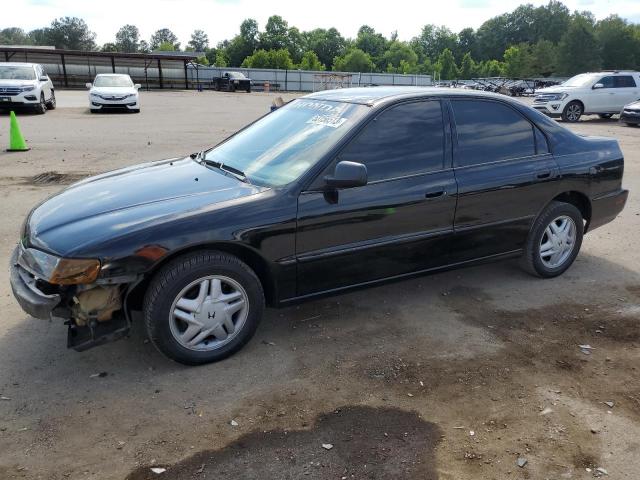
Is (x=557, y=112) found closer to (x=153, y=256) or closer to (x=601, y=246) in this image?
(x=601, y=246)

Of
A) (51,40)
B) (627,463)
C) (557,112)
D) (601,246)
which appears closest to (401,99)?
(627,463)

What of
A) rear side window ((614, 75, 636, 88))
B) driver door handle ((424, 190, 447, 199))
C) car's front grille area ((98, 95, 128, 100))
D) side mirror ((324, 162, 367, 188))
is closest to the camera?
side mirror ((324, 162, 367, 188))

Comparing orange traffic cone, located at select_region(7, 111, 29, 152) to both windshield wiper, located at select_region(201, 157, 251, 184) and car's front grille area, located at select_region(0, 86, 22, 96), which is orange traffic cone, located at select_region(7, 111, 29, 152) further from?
windshield wiper, located at select_region(201, 157, 251, 184)

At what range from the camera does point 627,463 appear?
279cm

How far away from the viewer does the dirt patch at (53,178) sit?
28.2 feet

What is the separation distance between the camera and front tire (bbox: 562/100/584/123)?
770 inches

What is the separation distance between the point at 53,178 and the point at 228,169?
591 centimetres

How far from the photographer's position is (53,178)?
349 inches

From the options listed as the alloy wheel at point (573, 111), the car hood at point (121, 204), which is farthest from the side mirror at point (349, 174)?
the alloy wheel at point (573, 111)

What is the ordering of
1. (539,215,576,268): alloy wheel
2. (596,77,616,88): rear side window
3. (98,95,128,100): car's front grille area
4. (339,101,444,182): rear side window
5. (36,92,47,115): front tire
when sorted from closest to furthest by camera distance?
(339,101,444,182): rear side window, (539,215,576,268): alloy wheel, (36,92,47,115): front tire, (596,77,616,88): rear side window, (98,95,128,100): car's front grille area

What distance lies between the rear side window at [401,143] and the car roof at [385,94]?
9cm

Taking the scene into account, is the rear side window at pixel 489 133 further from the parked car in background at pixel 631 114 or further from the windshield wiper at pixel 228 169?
the parked car in background at pixel 631 114

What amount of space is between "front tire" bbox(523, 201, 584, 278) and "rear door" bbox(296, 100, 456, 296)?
1064 millimetres

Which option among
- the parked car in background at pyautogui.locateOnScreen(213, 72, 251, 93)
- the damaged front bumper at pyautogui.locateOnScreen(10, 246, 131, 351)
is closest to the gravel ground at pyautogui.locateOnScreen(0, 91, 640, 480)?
the damaged front bumper at pyautogui.locateOnScreen(10, 246, 131, 351)
